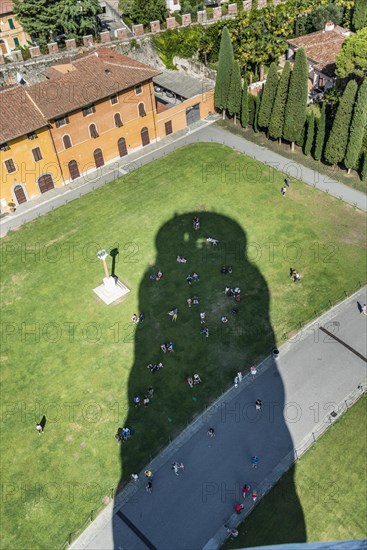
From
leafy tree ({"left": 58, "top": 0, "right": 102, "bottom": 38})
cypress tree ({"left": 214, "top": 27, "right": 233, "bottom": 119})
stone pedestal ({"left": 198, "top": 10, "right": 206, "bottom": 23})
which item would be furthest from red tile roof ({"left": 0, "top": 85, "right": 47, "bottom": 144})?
stone pedestal ({"left": 198, "top": 10, "right": 206, "bottom": 23})

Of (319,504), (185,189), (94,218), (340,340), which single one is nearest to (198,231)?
(185,189)

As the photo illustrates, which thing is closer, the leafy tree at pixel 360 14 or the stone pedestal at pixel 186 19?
the leafy tree at pixel 360 14

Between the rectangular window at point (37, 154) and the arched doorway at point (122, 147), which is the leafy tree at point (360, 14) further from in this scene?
the rectangular window at point (37, 154)

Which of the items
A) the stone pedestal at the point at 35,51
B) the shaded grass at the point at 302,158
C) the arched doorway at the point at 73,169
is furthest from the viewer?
the stone pedestal at the point at 35,51

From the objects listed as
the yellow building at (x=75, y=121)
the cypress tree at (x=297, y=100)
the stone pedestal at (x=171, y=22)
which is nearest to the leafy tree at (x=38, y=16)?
the yellow building at (x=75, y=121)

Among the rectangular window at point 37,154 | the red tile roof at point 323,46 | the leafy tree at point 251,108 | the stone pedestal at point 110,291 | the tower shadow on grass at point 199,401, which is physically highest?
the red tile roof at point 323,46

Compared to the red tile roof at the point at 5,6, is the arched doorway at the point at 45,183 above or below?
below

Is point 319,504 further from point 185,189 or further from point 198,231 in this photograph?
point 185,189
